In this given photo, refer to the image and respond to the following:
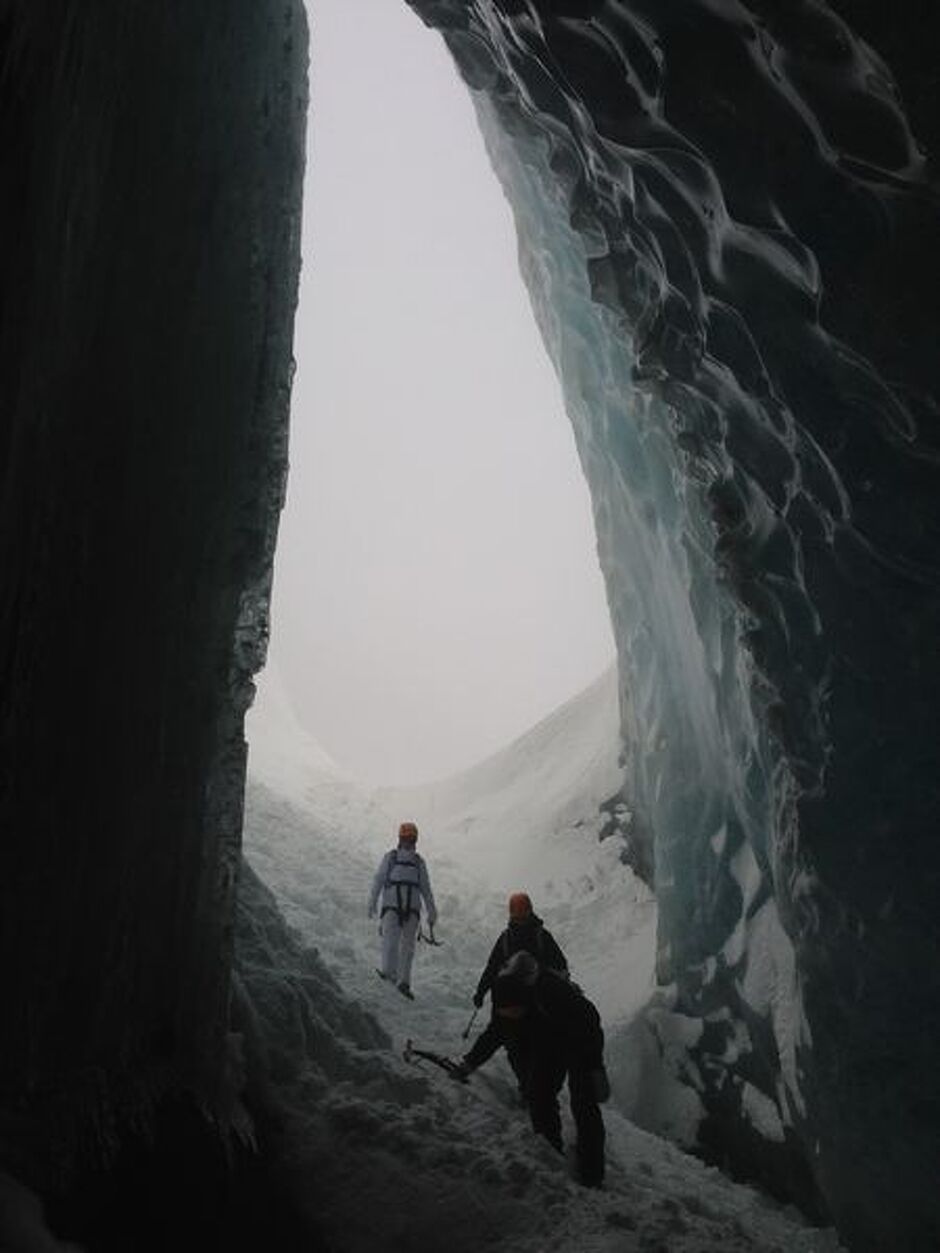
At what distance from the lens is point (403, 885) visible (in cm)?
793

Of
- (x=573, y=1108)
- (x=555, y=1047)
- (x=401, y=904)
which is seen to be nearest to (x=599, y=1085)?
(x=573, y=1108)

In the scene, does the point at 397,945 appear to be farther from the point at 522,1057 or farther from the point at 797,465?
the point at 797,465

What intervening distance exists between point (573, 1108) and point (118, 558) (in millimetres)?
3597

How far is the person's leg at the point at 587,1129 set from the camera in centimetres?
454

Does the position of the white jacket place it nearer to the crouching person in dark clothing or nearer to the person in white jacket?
the person in white jacket

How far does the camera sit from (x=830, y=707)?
520 cm

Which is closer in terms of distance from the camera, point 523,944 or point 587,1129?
point 587,1129

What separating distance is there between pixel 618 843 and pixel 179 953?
10065 millimetres

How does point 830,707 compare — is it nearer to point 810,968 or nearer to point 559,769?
point 810,968

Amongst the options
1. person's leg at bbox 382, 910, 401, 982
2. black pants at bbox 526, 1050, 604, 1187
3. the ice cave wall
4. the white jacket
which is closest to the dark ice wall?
black pants at bbox 526, 1050, 604, 1187

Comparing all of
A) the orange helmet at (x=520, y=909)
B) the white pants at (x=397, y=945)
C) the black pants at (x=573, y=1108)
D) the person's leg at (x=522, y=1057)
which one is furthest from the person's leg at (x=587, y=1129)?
the white pants at (x=397, y=945)

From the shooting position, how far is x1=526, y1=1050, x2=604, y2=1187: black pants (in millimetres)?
4577

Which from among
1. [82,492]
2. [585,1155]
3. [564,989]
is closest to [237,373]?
[82,492]

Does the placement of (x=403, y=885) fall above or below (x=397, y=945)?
above
